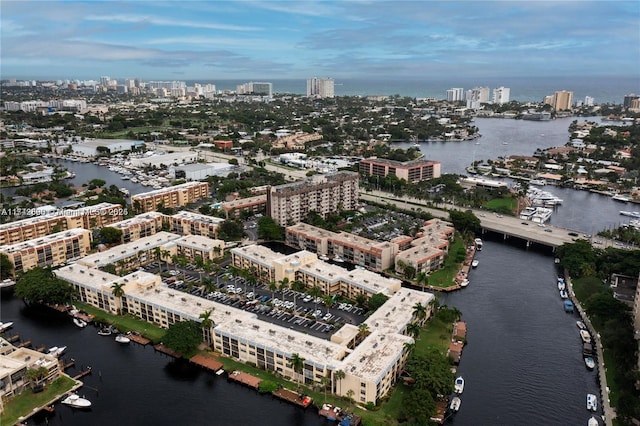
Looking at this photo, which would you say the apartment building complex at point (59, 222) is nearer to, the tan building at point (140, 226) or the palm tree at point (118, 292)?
the tan building at point (140, 226)

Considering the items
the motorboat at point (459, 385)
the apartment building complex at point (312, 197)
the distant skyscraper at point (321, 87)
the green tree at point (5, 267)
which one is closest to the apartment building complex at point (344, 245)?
the apartment building complex at point (312, 197)

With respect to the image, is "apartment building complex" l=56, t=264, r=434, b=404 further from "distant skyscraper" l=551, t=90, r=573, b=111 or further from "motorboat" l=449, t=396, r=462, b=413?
"distant skyscraper" l=551, t=90, r=573, b=111

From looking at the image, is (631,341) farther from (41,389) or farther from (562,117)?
(562,117)

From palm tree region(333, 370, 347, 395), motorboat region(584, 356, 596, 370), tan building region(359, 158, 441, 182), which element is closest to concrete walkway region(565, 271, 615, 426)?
motorboat region(584, 356, 596, 370)

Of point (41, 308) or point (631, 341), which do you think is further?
point (41, 308)

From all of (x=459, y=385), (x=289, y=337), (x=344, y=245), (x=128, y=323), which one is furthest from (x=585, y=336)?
(x=128, y=323)

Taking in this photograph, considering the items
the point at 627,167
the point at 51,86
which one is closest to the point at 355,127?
the point at 627,167
